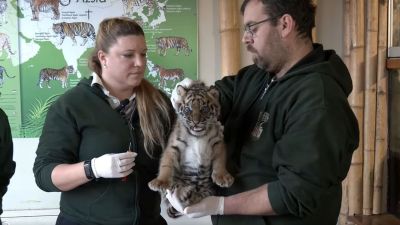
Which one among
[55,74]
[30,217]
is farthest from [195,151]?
[30,217]

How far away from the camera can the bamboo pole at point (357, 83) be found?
114 inches

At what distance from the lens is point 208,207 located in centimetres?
142

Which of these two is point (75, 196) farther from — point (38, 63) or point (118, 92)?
point (38, 63)

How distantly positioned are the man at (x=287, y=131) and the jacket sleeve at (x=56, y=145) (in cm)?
46

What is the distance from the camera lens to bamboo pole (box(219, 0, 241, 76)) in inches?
110

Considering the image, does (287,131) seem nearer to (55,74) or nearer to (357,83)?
(357,83)

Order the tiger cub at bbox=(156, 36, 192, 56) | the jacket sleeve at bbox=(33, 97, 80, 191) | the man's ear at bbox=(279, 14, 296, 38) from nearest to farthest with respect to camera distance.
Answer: the man's ear at bbox=(279, 14, 296, 38)
the jacket sleeve at bbox=(33, 97, 80, 191)
the tiger cub at bbox=(156, 36, 192, 56)

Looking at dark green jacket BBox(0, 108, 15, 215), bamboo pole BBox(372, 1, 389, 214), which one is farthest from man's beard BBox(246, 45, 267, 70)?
bamboo pole BBox(372, 1, 389, 214)

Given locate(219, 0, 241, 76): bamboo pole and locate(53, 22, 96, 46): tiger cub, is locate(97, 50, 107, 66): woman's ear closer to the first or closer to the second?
locate(53, 22, 96, 46): tiger cub

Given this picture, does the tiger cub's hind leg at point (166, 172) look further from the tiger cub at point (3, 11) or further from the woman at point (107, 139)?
the tiger cub at point (3, 11)

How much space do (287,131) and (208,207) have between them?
0.38 m

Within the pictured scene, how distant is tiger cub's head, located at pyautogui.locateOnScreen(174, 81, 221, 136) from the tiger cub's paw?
0.16 meters

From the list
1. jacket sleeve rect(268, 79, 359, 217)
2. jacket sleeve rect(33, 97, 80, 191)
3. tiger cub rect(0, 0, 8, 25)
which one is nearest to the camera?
jacket sleeve rect(268, 79, 359, 217)

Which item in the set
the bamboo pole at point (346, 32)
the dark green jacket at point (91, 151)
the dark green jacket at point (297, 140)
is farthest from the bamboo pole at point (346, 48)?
the dark green jacket at point (91, 151)
